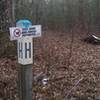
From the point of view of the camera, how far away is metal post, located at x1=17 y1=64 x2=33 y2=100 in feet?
10.5

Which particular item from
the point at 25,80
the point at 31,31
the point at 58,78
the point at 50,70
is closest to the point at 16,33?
the point at 31,31

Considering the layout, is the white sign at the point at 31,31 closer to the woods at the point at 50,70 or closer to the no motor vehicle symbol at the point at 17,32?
the no motor vehicle symbol at the point at 17,32

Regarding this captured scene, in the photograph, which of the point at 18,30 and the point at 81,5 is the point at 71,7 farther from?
the point at 18,30

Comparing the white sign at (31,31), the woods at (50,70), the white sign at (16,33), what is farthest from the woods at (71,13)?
the white sign at (16,33)

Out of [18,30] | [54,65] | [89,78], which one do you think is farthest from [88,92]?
[18,30]

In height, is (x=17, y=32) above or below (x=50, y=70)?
above

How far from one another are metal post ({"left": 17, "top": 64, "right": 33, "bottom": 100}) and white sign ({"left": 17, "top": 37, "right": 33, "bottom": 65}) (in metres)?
0.07

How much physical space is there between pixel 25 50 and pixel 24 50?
0.4 inches

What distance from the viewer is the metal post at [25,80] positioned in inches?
126

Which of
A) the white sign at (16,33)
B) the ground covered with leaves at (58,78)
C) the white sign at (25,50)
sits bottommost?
the ground covered with leaves at (58,78)

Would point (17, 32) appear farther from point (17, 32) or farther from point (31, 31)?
point (31, 31)

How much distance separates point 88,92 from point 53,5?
1595 cm

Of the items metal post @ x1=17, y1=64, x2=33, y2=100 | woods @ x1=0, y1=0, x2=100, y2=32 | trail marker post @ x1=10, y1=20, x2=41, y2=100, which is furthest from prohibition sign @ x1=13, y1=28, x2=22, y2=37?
woods @ x1=0, y1=0, x2=100, y2=32

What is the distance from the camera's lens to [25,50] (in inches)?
124
